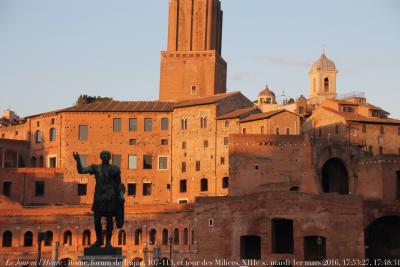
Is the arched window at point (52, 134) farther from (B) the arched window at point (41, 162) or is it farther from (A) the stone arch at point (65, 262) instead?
(A) the stone arch at point (65, 262)

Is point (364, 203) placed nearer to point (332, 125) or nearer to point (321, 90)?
point (332, 125)

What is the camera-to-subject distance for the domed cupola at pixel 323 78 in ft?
334

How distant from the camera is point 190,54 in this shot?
82.6 meters

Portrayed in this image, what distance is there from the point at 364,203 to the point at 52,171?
96.0 ft

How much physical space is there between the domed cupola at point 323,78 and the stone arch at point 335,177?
96.9 feet

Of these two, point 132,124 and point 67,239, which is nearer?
point 67,239

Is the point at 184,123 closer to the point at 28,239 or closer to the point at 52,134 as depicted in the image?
the point at 52,134

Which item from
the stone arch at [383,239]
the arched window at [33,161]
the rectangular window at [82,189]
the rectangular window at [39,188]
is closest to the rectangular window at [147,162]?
the rectangular window at [82,189]

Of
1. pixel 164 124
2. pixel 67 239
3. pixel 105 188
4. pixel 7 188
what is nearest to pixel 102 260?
pixel 105 188

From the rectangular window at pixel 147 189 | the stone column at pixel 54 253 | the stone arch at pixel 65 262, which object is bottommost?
the stone arch at pixel 65 262

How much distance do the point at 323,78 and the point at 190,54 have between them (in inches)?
1008

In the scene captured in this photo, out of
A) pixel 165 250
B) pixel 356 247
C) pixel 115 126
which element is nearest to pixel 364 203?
pixel 356 247

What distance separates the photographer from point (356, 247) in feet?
190

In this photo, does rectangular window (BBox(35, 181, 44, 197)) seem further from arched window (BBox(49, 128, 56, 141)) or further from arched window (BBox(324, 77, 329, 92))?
arched window (BBox(324, 77, 329, 92))
